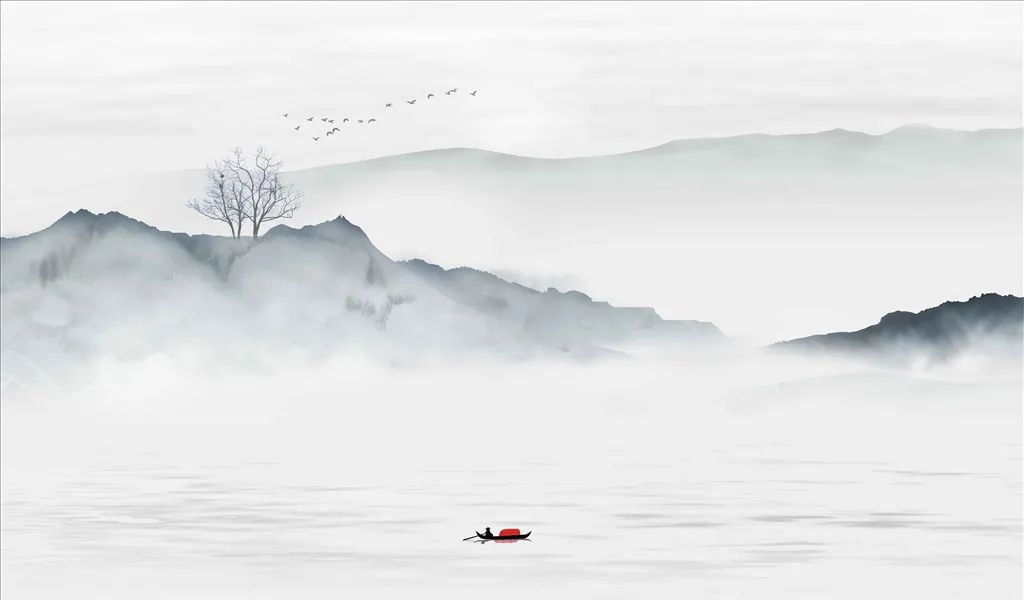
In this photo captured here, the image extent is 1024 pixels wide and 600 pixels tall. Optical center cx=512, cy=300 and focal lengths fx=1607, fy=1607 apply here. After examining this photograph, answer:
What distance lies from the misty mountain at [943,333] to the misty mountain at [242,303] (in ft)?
36.0

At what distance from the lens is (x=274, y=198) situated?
82938 millimetres

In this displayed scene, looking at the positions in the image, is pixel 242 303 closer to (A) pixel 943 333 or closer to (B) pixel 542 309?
(B) pixel 542 309

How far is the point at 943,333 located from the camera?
99250mm

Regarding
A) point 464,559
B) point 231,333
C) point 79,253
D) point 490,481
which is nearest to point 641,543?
point 464,559

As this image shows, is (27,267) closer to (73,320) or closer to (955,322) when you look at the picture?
(73,320)

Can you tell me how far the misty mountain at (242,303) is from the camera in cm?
9275

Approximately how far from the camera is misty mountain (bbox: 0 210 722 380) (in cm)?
9275

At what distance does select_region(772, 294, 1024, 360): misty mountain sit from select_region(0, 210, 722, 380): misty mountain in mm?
10967

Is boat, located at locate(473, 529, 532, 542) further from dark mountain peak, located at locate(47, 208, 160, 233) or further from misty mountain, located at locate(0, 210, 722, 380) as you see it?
dark mountain peak, located at locate(47, 208, 160, 233)

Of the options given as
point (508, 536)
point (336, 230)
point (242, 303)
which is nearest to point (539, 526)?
point (508, 536)

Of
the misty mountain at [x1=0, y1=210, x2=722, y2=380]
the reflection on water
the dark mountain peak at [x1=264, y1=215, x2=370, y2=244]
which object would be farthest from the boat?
the dark mountain peak at [x1=264, y1=215, x2=370, y2=244]

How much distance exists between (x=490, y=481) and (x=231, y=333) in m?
46.4

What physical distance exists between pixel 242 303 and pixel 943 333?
1688 inches

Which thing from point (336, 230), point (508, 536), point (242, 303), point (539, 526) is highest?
point (336, 230)
